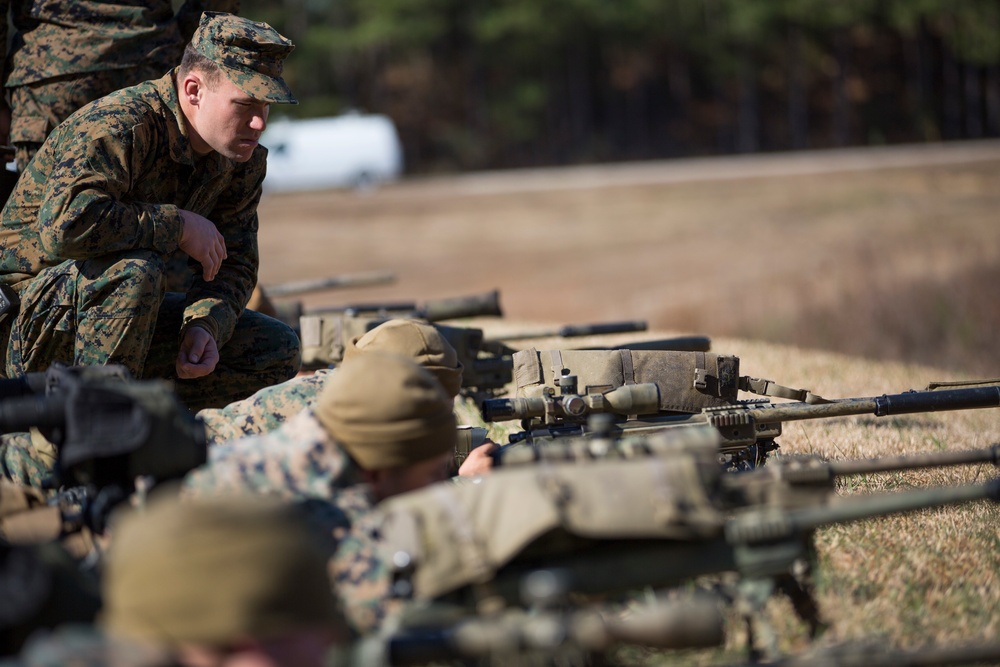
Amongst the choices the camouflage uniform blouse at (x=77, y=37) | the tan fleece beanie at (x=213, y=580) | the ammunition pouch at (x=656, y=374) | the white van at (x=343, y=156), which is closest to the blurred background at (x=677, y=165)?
the white van at (x=343, y=156)

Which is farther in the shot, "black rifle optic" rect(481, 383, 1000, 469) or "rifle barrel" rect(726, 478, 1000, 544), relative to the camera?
"black rifle optic" rect(481, 383, 1000, 469)

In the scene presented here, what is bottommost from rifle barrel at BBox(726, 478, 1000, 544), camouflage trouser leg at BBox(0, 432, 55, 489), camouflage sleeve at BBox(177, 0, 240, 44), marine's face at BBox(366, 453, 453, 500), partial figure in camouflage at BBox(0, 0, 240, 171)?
rifle barrel at BBox(726, 478, 1000, 544)

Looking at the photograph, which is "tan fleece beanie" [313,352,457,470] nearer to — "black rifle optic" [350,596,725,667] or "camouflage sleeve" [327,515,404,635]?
"camouflage sleeve" [327,515,404,635]

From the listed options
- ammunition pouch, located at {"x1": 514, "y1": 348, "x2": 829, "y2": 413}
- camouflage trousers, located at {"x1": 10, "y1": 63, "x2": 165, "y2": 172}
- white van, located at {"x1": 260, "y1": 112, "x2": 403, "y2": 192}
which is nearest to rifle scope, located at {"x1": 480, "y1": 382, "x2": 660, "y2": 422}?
ammunition pouch, located at {"x1": 514, "y1": 348, "x2": 829, "y2": 413}

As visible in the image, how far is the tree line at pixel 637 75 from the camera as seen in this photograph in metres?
46.8

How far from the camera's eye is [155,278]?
5402mm

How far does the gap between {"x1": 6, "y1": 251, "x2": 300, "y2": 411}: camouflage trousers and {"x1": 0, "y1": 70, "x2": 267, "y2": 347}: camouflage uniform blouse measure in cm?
11

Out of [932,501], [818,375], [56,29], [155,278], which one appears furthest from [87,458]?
[818,375]

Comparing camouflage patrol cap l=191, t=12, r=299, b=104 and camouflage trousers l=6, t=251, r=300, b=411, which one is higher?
camouflage patrol cap l=191, t=12, r=299, b=104

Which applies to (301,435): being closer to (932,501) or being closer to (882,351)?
(932,501)

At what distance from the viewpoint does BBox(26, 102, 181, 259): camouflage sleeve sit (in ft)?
17.1

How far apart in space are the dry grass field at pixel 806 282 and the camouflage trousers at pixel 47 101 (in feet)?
13.7

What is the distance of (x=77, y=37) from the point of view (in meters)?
6.59

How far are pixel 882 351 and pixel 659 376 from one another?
1207 cm
